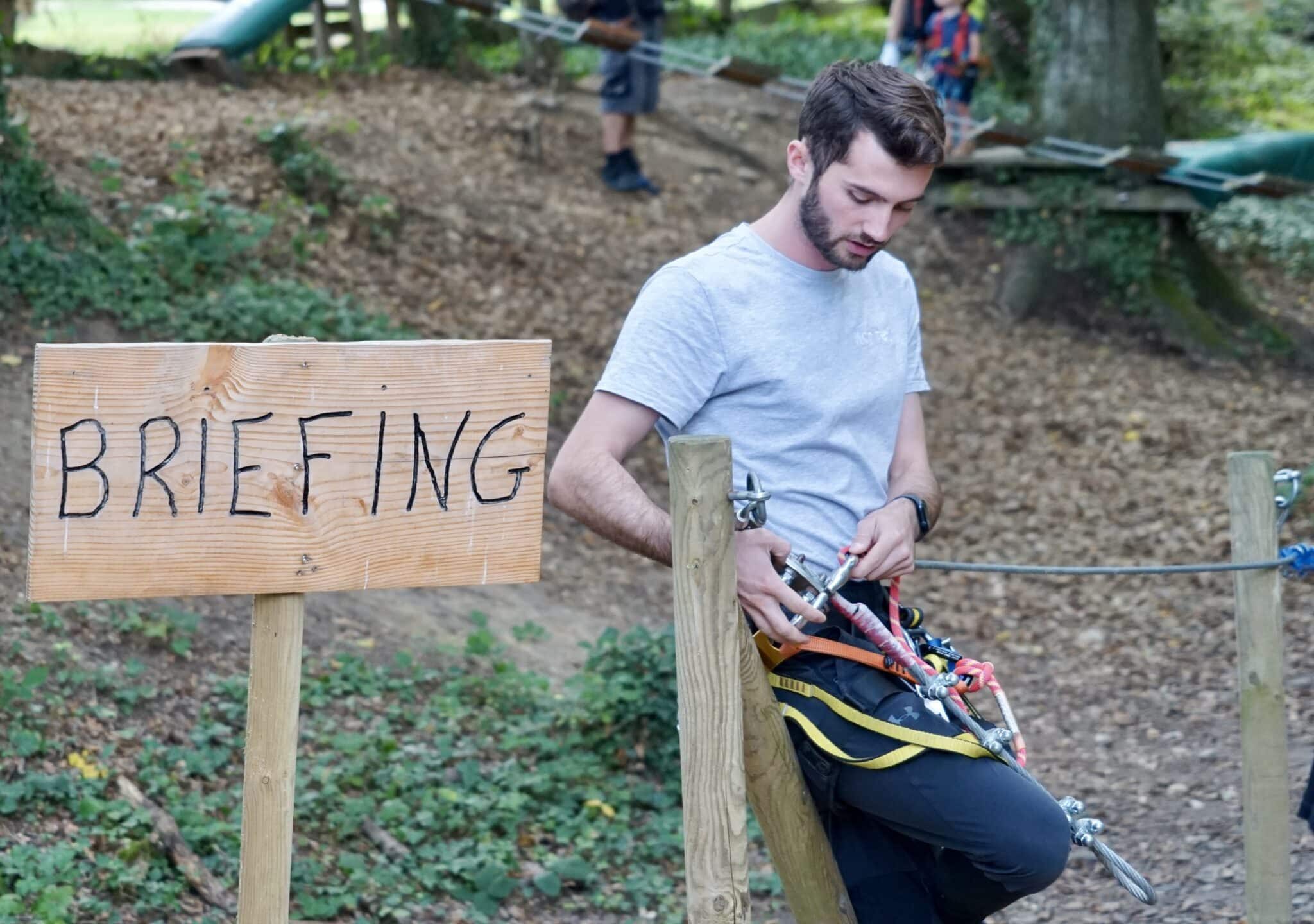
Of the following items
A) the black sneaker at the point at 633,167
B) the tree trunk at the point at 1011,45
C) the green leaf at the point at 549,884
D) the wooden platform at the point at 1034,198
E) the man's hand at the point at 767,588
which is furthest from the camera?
the tree trunk at the point at 1011,45

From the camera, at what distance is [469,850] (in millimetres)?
4098

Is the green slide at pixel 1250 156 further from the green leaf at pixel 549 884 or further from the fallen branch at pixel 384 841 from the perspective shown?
the fallen branch at pixel 384 841

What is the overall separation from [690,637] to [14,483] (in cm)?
397

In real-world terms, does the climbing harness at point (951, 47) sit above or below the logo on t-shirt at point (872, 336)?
above

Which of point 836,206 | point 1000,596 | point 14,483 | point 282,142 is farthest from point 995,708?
point 282,142

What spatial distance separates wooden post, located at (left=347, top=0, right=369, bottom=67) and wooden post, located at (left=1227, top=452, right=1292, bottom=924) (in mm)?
9767

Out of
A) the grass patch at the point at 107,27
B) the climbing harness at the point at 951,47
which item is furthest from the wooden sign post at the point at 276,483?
the grass patch at the point at 107,27

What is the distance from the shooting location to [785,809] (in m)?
2.53

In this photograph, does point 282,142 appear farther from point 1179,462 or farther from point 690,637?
point 690,637

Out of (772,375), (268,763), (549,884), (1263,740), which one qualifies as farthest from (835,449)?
(549,884)

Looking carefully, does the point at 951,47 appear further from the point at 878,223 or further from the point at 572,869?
the point at 878,223

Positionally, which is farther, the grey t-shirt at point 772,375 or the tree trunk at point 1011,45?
the tree trunk at point 1011,45

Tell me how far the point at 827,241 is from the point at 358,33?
9.92 m

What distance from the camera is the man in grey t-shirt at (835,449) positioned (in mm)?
2449
